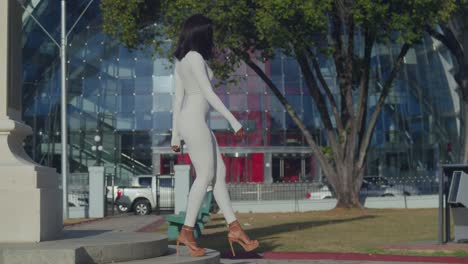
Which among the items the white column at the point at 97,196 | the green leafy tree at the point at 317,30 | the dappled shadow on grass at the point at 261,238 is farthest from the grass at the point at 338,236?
the white column at the point at 97,196

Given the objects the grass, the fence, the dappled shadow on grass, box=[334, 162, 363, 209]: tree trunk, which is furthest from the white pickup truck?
the dappled shadow on grass

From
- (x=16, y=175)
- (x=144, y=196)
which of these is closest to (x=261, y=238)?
(x=16, y=175)

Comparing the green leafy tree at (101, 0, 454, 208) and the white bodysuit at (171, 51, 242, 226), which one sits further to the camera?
the green leafy tree at (101, 0, 454, 208)

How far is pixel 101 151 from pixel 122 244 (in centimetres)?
5126

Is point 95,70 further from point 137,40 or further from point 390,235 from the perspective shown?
point 390,235

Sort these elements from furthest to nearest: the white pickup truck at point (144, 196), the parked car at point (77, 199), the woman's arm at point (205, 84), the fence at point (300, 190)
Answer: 1. the fence at point (300, 190)
2. the parked car at point (77, 199)
3. the white pickup truck at point (144, 196)
4. the woman's arm at point (205, 84)

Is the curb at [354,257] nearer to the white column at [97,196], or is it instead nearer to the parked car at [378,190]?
the white column at [97,196]

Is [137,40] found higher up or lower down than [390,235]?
higher up

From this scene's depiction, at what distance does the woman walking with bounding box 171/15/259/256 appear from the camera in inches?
344

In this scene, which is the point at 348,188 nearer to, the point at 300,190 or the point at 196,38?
the point at 300,190

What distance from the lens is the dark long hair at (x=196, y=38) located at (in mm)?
9141

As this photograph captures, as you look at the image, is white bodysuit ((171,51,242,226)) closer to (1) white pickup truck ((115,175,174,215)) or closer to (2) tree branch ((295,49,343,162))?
(2) tree branch ((295,49,343,162))

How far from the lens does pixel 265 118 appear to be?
2341 inches

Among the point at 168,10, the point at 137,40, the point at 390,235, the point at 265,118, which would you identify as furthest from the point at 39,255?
the point at 265,118
